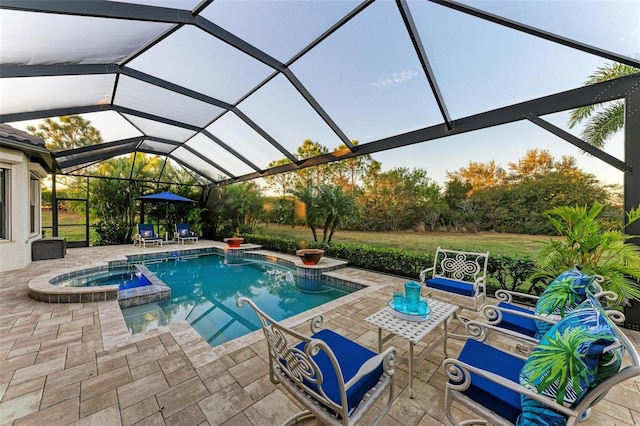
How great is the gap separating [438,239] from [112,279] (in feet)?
29.8

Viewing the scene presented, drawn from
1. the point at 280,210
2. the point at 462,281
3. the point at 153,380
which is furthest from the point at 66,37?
the point at 280,210

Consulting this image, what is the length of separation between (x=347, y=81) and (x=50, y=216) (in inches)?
478

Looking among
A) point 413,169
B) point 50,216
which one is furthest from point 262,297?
point 50,216

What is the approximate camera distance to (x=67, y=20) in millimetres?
3180

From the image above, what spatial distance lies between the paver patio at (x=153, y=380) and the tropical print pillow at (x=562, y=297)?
2.55 feet

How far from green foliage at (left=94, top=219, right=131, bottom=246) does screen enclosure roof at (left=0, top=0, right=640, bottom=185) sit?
6.75m

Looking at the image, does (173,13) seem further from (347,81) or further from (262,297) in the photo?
(262,297)

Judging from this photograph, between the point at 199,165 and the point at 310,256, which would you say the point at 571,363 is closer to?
the point at 310,256

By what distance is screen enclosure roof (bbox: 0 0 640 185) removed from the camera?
10.5 feet

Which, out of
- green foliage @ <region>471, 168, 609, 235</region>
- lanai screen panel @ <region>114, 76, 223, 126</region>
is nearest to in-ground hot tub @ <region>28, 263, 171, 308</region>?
lanai screen panel @ <region>114, 76, 223, 126</region>

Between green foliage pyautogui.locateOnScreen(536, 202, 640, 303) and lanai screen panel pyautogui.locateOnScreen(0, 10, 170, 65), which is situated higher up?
lanai screen panel pyautogui.locateOnScreen(0, 10, 170, 65)

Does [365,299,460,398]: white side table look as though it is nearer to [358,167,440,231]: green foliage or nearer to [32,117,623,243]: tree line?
[32,117,623,243]: tree line

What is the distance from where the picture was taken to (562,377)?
1.16 m

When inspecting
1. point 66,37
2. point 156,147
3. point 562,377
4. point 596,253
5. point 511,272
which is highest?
point 156,147
